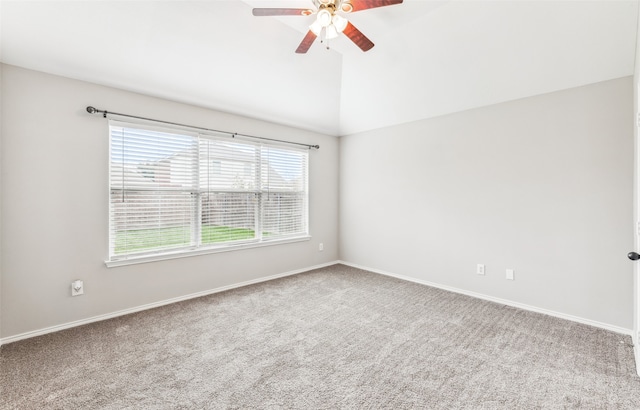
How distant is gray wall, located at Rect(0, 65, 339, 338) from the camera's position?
8.10 feet

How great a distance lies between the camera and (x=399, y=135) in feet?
14.3

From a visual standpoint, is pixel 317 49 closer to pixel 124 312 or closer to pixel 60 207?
pixel 60 207

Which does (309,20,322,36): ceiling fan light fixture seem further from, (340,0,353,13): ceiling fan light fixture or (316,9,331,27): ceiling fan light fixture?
(340,0,353,13): ceiling fan light fixture

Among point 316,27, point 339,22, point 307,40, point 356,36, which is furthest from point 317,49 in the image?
point 339,22

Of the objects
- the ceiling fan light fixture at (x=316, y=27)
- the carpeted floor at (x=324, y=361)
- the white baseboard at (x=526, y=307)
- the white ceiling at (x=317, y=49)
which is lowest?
the carpeted floor at (x=324, y=361)

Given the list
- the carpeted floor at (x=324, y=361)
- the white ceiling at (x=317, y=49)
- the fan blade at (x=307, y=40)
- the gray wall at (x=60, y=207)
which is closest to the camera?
the carpeted floor at (x=324, y=361)

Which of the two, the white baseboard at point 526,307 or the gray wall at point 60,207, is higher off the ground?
the gray wall at point 60,207

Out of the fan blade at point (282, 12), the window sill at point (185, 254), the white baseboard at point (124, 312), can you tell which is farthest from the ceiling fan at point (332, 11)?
the white baseboard at point (124, 312)

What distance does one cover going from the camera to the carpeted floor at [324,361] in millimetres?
1792

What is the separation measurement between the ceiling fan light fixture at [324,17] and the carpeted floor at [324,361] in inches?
94.2

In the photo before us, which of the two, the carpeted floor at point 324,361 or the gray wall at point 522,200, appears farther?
the gray wall at point 522,200

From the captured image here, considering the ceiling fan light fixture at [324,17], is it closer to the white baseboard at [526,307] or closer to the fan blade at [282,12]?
the fan blade at [282,12]

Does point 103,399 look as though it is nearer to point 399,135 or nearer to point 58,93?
point 58,93

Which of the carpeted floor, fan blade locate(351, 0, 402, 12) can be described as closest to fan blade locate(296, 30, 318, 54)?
fan blade locate(351, 0, 402, 12)
